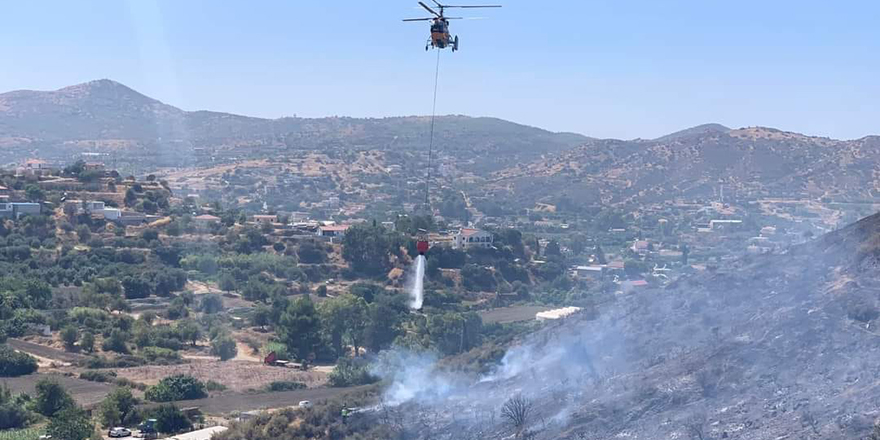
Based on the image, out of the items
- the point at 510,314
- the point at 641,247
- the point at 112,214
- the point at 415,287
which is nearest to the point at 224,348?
the point at 415,287

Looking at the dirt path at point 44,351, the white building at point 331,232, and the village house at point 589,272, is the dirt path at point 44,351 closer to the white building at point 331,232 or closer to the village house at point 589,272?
the white building at point 331,232

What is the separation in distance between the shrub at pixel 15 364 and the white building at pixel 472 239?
1717 inches

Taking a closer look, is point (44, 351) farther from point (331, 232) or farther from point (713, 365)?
point (331, 232)

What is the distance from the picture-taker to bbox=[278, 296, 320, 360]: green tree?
207 feet

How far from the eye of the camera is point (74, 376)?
180 ft

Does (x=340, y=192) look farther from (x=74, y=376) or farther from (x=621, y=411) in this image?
(x=621, y=411)

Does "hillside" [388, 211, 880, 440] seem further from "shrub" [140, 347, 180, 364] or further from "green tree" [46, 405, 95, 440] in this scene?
"shrub" [140, 347, 180, 364]

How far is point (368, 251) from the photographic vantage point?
89.6 metres

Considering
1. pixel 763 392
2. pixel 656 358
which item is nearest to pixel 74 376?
pixel 656 358

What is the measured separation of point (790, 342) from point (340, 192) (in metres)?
116

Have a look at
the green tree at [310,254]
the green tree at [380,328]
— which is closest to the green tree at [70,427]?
the green tree at [380,328]

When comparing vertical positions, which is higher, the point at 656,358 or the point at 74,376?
the point at 656,358

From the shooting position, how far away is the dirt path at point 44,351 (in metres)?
58.5

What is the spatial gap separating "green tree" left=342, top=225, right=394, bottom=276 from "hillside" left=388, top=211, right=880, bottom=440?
40000 millimetres
